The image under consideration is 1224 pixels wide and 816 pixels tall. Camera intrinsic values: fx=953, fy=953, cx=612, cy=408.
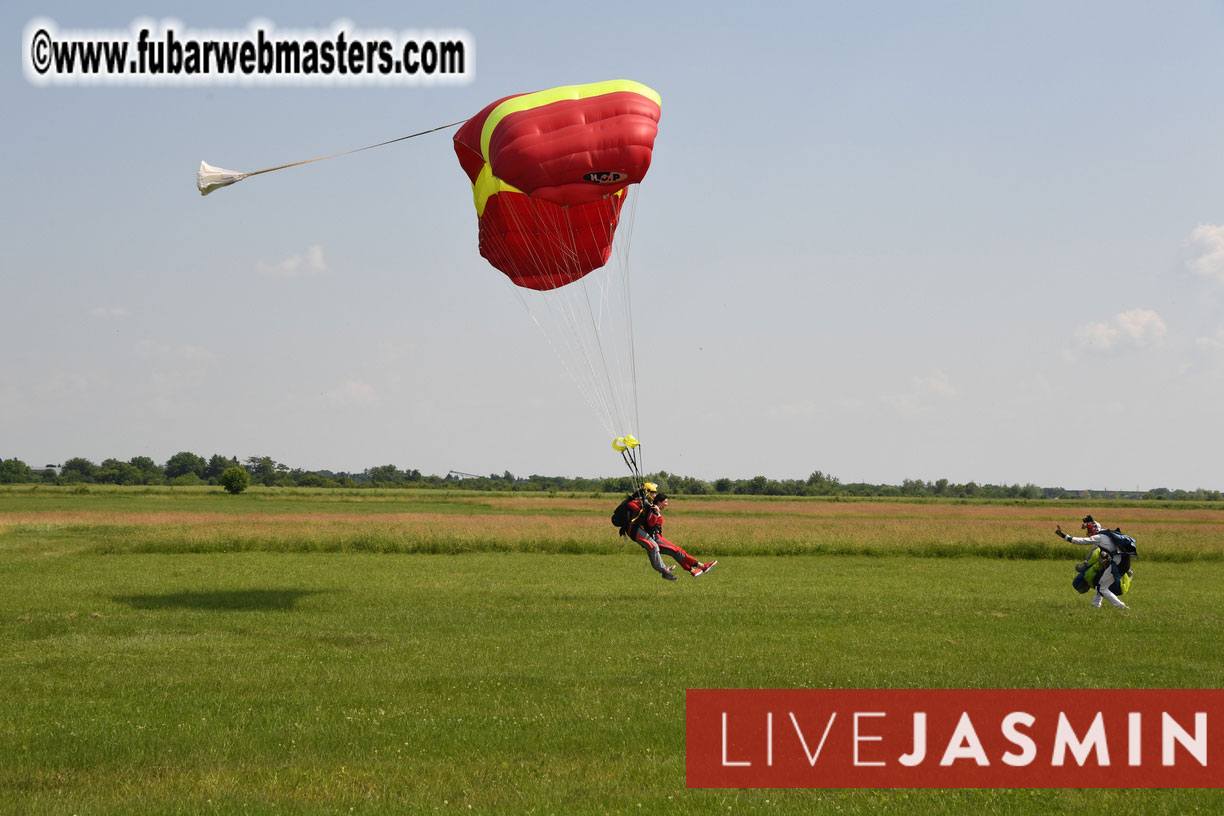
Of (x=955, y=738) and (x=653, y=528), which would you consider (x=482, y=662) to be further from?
(x=955, y=738)

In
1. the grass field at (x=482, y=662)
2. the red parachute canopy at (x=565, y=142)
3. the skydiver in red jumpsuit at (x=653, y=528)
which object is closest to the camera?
the grass field at (x=482, y=662)

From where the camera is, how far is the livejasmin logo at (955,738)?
28.7 feet

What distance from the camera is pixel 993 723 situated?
1044 cm

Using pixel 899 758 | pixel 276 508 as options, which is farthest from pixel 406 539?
pixel 276 508

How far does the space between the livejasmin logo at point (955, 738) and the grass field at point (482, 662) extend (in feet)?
1.28

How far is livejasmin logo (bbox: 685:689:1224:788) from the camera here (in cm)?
874

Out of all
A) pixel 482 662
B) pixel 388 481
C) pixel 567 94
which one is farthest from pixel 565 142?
pixel 388 481

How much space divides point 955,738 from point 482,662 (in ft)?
21.9

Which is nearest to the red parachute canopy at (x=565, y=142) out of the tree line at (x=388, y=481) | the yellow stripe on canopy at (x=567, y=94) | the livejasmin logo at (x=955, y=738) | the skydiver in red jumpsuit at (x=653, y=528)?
the yellow stripe on canopy at (x=567, y=94)

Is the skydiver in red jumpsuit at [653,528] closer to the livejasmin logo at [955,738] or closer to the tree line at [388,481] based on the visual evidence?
the livejasmin logo at [955,738]

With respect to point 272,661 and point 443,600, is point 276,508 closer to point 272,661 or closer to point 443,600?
point 443,600

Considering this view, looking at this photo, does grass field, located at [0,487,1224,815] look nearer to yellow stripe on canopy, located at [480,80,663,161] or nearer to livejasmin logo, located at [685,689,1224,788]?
livejasmin logo, located at [685,689,1224,788]

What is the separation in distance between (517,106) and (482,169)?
2.08 meters

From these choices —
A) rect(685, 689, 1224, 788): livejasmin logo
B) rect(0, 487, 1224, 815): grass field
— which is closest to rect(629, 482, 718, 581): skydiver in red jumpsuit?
rect(0, 487, 1224, 815): grass field
